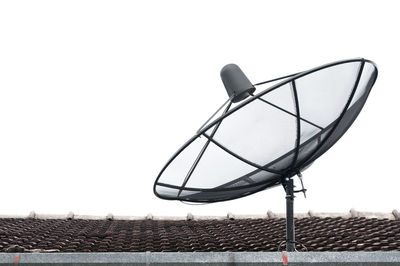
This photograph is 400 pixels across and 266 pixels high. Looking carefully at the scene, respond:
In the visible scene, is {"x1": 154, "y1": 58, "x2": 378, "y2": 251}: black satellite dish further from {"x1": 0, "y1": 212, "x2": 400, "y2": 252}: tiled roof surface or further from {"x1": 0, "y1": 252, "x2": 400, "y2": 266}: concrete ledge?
{"x1": 0, "y1": 212, "x2": 400, "y2": 252}: tiled roof surface

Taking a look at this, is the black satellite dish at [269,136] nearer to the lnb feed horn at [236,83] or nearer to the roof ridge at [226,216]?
the lnb feed horn at [236,83]

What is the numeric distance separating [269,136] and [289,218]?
991mm

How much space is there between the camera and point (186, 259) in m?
5.38

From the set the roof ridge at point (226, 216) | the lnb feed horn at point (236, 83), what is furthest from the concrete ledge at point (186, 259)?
the roof ridge at point (226, 216)

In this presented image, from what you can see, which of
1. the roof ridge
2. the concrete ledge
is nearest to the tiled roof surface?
the roof ridge

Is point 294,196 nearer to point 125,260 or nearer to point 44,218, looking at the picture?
point 125,260

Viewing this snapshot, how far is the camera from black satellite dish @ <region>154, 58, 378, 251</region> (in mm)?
6191

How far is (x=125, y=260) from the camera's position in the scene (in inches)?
213

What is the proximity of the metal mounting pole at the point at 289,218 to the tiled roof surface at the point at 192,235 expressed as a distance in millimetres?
1014

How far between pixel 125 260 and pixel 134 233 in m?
5.31

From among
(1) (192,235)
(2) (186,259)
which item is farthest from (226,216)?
(2) (186,259)

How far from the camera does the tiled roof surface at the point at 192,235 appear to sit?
8.20 metres

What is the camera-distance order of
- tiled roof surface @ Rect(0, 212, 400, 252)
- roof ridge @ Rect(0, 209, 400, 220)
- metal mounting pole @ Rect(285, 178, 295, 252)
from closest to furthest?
1. metal mounting pole @ Rect(285, 178, 295, 252)
2. tiled roof surface @ Rect(0, 212, 400, 252)
3. roof ridge @ Rect(0, 209, 400, 220)

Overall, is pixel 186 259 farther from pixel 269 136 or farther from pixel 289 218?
pixel 269 136
